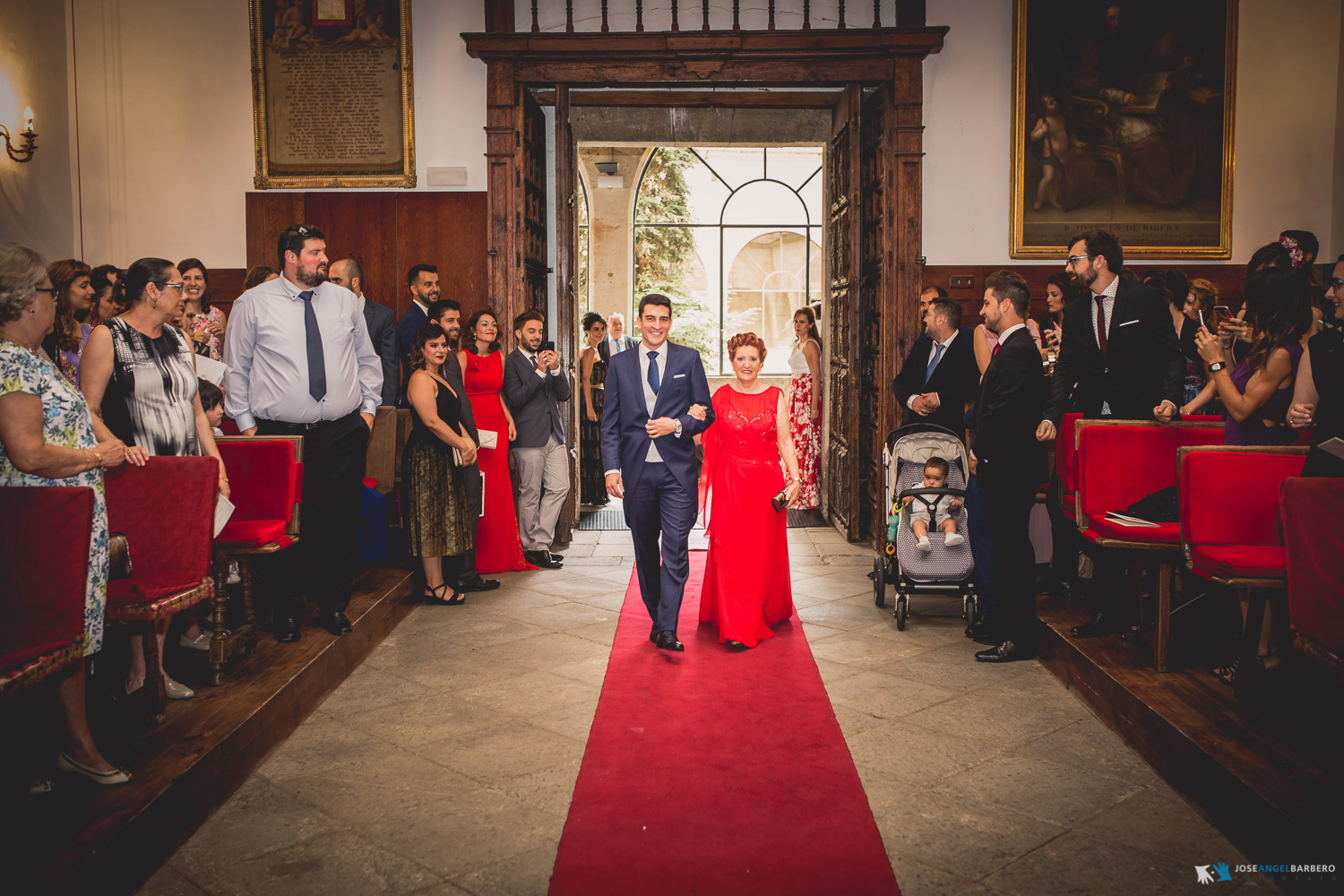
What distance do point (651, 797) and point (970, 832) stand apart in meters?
1.03

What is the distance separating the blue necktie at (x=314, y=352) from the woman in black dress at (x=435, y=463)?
1.02 metres

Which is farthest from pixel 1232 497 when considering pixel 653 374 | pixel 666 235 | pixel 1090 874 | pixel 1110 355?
pixel 666 235

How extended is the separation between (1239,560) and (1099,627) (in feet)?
3.47

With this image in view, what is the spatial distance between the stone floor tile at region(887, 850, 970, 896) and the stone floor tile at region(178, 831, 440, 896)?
1.32 meters

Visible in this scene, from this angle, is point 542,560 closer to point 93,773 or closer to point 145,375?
point 145,375

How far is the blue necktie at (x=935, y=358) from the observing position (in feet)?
19.8

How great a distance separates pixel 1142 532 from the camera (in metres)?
4.00

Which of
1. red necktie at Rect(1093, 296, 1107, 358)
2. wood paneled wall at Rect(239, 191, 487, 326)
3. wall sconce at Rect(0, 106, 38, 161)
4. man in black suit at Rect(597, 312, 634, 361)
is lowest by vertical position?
red necktie at Rect(1093, 296, 1107, 358)

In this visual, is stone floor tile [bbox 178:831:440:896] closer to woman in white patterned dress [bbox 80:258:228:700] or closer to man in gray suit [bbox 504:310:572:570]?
woman in white patterned dress [bbox 80:258:228:700]

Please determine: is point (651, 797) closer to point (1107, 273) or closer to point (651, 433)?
point (651, 433)

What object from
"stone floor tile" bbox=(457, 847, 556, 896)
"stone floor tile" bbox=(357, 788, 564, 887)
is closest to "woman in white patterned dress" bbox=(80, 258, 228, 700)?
"stone floor tile" bbox=(357, 788, 564, 887)

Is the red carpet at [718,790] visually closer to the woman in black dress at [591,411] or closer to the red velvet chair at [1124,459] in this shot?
the red velvet chair at [1124,459]

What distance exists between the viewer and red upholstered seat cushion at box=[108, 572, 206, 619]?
3154mm

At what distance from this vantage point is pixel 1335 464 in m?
3.18
